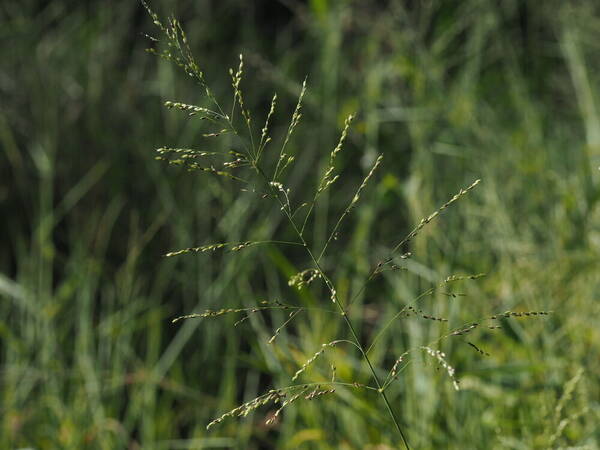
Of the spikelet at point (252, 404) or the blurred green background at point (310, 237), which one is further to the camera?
the blurred green background at point (310, 237)

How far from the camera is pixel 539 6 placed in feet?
10.4

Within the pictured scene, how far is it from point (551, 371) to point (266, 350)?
56 centimetres

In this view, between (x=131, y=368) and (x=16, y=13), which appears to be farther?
(x=16, y=13)

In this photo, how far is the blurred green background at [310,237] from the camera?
160 centimetres

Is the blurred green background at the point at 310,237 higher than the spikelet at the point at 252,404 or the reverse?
the reverse

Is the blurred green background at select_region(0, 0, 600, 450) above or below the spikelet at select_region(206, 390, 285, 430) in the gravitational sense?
below

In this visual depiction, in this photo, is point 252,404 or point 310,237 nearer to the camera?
point 252,404

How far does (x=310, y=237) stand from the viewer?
276cm

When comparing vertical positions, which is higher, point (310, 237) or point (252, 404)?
point (252, 404)

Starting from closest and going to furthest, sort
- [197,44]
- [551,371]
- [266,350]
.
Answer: [551,371]
[266,350]
[197,44]

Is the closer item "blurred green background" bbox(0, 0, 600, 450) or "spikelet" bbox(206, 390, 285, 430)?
"spikelet" bbox(206, 390, 285, 430)

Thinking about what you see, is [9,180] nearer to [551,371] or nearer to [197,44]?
Result: [197,44]

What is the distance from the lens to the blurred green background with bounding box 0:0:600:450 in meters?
1.60

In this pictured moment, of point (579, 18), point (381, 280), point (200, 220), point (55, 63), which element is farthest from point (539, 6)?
point (55, 63)
